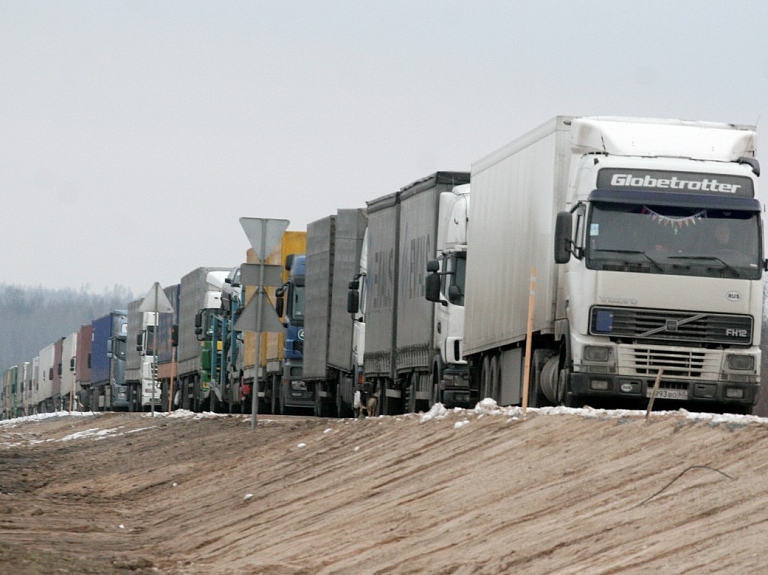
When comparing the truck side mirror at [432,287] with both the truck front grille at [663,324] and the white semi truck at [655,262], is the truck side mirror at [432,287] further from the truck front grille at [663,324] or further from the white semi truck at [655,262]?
the truck front grille at [663,324]

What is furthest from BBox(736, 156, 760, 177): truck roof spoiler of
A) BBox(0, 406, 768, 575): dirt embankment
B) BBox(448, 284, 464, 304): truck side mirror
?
BBox(448, 284, 464, 304): truck side mirror

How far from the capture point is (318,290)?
115 ft

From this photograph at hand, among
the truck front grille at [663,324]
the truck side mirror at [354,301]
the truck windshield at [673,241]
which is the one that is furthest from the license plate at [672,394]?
the truck side mirror at [354,301]

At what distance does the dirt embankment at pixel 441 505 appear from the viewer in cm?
870

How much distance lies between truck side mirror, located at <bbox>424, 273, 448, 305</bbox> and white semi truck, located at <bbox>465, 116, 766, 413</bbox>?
5051 mm

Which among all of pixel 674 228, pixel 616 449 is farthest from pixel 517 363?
pixel 616 449

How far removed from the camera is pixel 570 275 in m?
19.1

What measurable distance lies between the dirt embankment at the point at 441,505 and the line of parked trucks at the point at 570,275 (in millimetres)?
2417

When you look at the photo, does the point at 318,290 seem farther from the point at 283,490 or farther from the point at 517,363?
the point at 283,490

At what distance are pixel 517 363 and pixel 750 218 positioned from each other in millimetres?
4051

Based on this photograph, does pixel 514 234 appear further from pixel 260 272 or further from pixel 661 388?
pixel 661 388

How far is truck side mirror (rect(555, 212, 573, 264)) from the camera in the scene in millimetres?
18422

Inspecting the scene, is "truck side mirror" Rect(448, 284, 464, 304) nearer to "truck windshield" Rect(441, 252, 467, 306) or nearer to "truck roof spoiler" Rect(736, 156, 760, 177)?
"truck windshield" Rect(441, 252, 467, 306)

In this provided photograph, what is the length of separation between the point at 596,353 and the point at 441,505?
775 cm
